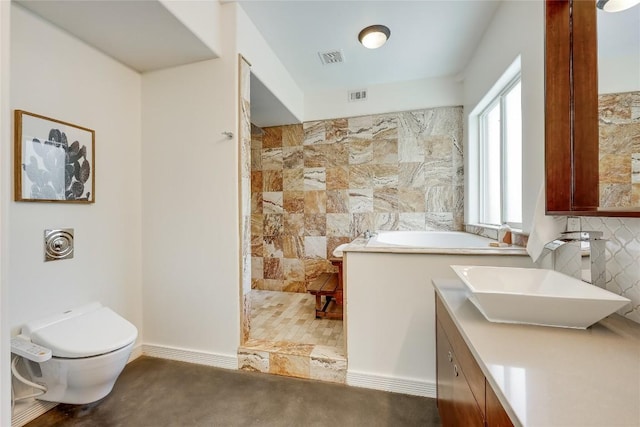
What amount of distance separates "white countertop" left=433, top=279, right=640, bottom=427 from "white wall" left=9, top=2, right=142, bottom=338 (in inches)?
81.0

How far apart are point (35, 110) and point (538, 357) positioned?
8.18 ft

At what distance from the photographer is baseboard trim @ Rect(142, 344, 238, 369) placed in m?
1.91

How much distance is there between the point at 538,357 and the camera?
0.65m

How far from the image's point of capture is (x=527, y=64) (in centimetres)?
160

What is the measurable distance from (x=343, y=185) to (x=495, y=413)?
106 inches

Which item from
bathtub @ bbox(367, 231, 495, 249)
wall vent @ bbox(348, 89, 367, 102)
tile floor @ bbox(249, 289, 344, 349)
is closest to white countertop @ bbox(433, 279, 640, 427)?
tile floor @ bbox(249, 289, 344, 349)

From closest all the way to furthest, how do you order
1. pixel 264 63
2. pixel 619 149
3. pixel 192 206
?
pixel 619 149 < pixel 192 206 < pixel 264 63

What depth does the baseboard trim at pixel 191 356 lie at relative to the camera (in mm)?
1914

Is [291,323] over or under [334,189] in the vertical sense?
under

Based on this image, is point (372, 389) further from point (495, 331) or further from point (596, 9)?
point (596, 9)

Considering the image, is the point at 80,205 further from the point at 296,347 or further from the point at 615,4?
the point at 615,4

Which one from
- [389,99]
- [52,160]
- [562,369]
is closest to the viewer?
[562,369]

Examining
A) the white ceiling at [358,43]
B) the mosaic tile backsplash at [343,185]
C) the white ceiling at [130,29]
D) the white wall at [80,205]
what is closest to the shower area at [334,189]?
the mosaic tile backsplash at [343,185]

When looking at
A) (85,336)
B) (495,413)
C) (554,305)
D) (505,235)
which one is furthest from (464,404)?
(85,336)
